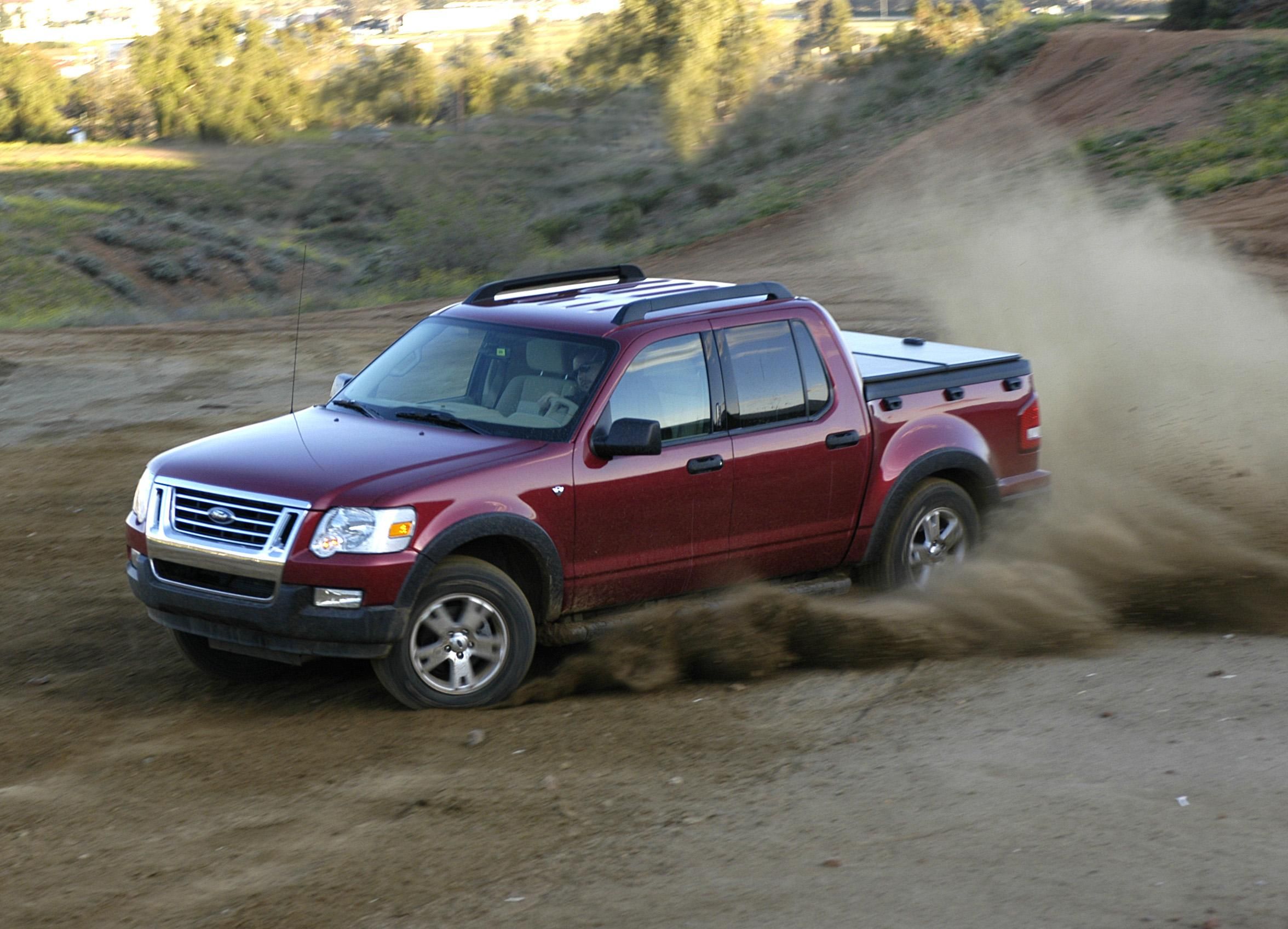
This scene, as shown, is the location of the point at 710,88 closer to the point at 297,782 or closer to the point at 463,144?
the point at 463,144

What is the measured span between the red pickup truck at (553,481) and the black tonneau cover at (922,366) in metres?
0.02

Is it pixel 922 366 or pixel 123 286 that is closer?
pixel 922 366

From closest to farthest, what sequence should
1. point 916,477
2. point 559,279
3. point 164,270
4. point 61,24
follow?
point 916,477
point 559,279
point 164,270
point 61,24

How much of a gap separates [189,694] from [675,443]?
2.64 m

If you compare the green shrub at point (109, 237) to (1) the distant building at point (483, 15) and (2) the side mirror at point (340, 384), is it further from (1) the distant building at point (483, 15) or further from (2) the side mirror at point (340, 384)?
(1) the distant building at point (483, 15)

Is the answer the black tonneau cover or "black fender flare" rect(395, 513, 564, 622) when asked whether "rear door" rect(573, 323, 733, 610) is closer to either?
"black fender flare" rect(395, 513, 564, 622)

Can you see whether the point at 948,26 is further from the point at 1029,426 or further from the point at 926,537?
the point at 926,537

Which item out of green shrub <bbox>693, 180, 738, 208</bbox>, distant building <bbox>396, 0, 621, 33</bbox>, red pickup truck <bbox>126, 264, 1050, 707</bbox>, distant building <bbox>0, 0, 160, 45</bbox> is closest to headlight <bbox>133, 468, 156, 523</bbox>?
red pickup truck <bbox>126, 264, 1050, 707</bbox>

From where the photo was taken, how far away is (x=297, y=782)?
19.4 feet

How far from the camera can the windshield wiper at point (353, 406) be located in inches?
293

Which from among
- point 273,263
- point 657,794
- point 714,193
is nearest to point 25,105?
point 273,263

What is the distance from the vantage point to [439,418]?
23.7ft

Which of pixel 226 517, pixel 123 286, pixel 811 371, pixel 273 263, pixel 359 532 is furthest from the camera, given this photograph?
pixel 273 263

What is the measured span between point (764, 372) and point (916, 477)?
115 cm
